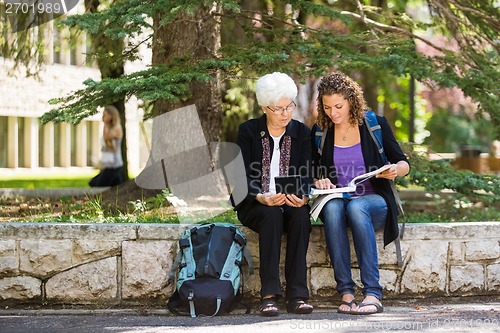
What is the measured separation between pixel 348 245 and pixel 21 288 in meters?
2.27

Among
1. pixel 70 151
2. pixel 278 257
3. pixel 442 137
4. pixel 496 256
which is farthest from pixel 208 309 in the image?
pixel 442 137

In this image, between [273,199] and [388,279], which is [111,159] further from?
[273,199]

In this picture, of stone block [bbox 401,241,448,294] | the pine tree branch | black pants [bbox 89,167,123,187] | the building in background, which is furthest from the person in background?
the building in background

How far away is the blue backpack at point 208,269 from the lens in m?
6.04

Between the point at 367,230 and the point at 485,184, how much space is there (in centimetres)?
236

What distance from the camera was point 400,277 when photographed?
6.77 m

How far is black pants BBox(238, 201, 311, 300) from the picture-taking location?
617 centimetres

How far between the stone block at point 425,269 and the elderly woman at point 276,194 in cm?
93

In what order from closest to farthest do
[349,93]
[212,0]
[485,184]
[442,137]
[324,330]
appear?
1. [324,330]
2. [349,93]
3. [212,0]
4. [485,184]
5. [442,137]

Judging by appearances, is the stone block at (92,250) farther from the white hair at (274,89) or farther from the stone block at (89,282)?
the white hair at (274,89)

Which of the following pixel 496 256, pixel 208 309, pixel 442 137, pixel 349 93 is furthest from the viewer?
pixel 442 137

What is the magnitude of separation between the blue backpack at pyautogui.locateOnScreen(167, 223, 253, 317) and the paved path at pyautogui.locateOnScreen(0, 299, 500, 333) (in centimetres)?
9

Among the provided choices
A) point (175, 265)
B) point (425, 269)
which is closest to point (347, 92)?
point (425, 269)

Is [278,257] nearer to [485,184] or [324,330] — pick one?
[324,330]
